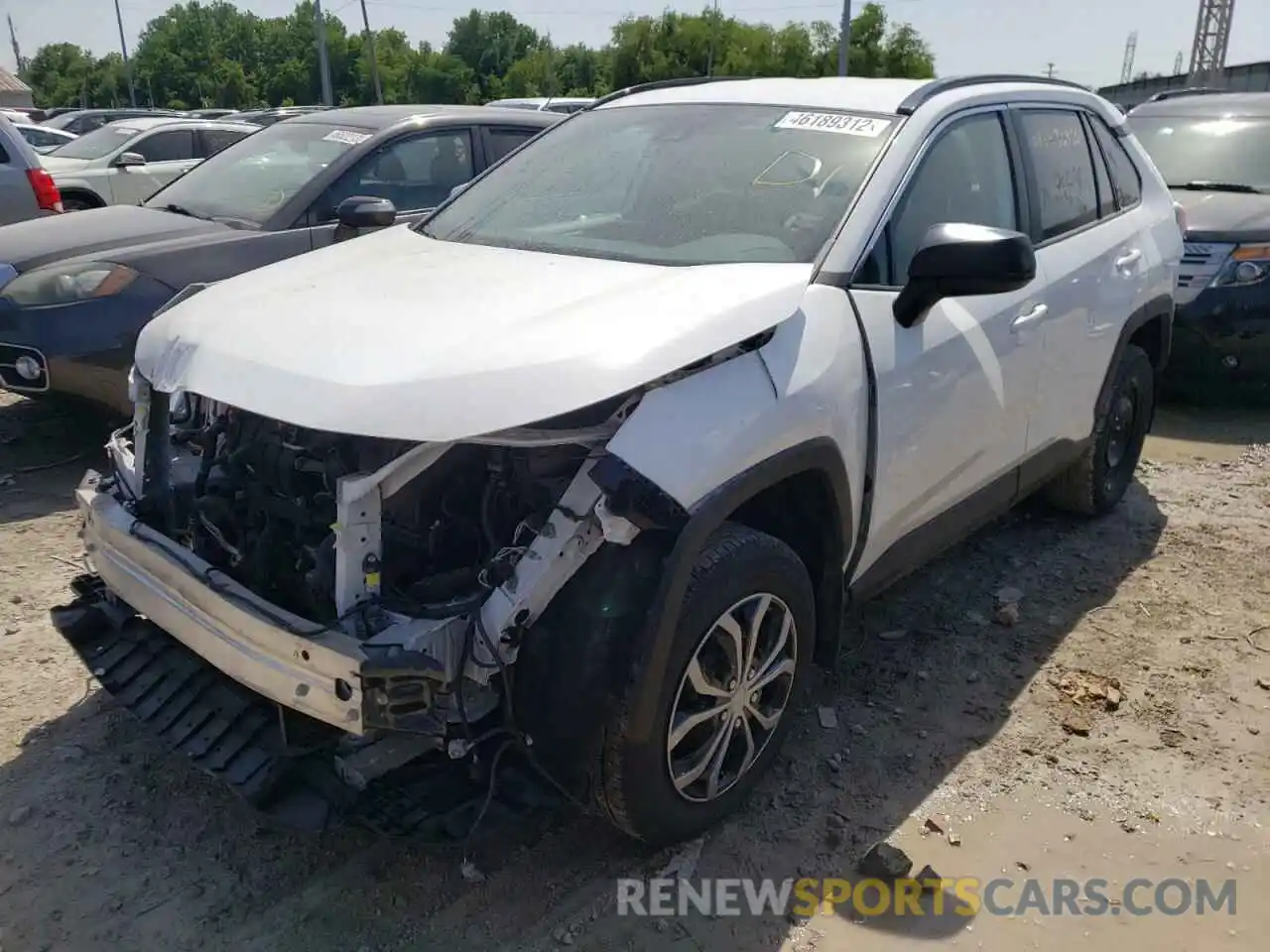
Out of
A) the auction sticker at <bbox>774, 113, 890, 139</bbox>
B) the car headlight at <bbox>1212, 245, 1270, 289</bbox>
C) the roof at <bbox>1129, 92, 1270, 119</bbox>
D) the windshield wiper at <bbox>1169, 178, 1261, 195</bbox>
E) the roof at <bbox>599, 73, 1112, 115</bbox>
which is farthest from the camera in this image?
the roof at <bbox>1129, 92, 1270, 119</bbox>

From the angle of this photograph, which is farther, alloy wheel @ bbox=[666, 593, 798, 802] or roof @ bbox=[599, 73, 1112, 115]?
roof @ bbox=[599, 73, 1112, 115]

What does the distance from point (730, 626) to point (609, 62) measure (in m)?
69.6

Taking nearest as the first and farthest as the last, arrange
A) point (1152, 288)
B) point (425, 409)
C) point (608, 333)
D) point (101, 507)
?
point (425, 409) < point (608, 333) < point (101, 507) < point (1152, 288)

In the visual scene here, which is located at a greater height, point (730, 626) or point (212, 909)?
Answer: point (730, 626)

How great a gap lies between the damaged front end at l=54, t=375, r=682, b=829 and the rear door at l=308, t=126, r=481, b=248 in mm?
3142

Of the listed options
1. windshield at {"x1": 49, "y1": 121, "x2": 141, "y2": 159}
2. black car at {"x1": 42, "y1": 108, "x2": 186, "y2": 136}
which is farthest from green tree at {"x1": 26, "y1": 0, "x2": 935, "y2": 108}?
windshield at {"x1": 49, "y1": 121, "x2": 141, "y2": 159}

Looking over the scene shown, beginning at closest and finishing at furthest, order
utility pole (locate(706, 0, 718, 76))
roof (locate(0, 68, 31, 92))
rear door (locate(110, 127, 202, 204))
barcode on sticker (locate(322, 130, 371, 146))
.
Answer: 1. barcode on sticker (locate(322, 130, 371, 146))
2. rear door (locate(110, 127, 202, 204))
3. roof (locate(0, 68, 31, 92))
4. utility pole (locate(706, 0, 718, 76))

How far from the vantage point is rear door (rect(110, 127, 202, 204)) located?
11.3m

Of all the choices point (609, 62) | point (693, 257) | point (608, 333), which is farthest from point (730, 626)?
point (609, 62)

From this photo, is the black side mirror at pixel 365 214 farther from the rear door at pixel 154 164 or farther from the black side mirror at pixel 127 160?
the rear door at pixel 154 164

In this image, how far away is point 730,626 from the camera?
2689 millimetres

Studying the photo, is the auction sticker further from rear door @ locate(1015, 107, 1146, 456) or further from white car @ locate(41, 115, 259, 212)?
white car @ locate(41, 115, 259, 212)

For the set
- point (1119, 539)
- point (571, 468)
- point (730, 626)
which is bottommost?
point (1119, 539)

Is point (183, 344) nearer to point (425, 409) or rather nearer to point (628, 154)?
point (425, 409)
